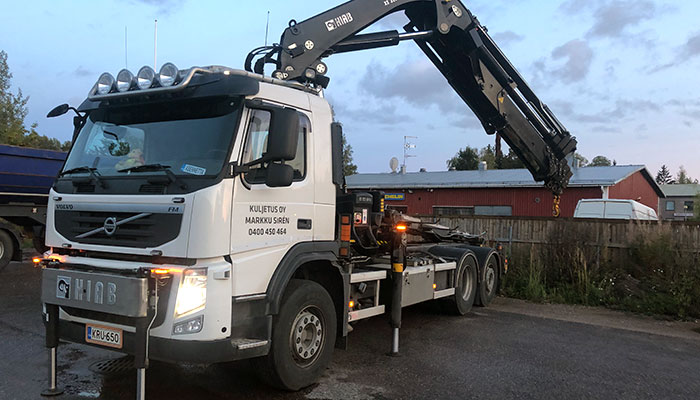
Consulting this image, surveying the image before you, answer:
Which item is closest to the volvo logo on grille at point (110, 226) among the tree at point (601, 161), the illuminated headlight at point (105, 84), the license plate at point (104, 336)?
the license plate at point (104, 336)

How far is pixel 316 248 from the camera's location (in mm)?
5262

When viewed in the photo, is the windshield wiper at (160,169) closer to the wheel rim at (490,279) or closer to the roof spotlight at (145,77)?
the roof spotlight at (145,77)

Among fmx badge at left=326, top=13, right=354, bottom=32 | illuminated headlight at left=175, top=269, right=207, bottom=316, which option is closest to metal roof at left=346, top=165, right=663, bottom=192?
fmx badge at left=326, top=13, right=354, bottom=32

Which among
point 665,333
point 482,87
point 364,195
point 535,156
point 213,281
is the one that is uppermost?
point 482,87

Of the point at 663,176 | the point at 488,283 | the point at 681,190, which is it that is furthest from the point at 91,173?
the point at 663,176

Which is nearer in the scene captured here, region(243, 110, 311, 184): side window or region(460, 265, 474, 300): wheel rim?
region(243, 110, 311, 184): side window

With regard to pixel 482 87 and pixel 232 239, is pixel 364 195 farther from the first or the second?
pixel 482 87

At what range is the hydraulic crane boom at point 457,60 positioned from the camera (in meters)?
6.50

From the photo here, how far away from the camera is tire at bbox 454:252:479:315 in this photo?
890cm

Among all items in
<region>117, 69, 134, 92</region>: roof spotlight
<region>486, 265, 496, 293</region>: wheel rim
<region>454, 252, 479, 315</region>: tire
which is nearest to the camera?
<region>117, 69, 134, 92</region>: roof spotlight

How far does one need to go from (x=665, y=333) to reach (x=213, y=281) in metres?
7.75

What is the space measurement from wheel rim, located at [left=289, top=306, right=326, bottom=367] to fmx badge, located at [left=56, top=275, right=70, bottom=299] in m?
1.95

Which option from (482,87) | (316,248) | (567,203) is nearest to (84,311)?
(316,248)

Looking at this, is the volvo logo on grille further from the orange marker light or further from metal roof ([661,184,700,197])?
metal roof ([661,184,700,197])
